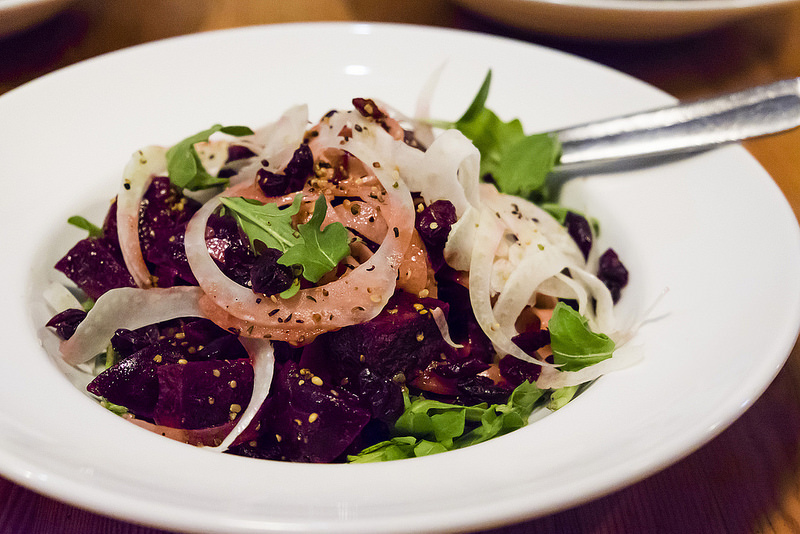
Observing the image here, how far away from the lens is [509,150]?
7.84 feet

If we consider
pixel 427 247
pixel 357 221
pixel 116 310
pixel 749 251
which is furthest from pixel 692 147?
pixel 116 310

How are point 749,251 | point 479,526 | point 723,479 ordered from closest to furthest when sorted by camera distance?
point 479,526 → point 723,479 → point 749,251

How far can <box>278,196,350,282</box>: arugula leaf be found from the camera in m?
1.55

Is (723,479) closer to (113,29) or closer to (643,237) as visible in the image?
(643,237)

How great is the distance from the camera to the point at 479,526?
1023 millimetres

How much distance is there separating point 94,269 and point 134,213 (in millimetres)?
207

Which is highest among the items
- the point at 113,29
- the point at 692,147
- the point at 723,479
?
Answer: the point at 692,147

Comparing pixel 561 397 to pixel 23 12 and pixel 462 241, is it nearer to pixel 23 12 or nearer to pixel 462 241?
pixel 462 241

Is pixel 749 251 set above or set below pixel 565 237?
above

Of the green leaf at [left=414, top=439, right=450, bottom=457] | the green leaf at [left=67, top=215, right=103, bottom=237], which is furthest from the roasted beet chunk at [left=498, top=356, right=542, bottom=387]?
the green leaf at [left=67, top=215, right=103, bottom=237]

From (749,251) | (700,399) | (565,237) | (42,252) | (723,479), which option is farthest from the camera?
(565,237)

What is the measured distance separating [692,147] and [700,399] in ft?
3.90

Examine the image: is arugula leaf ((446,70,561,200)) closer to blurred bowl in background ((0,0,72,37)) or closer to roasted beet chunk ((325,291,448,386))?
roasted beet chunk ((325,291,448,386))

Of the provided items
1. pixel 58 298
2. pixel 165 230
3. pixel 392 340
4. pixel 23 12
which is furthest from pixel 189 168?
pixel 23 12
